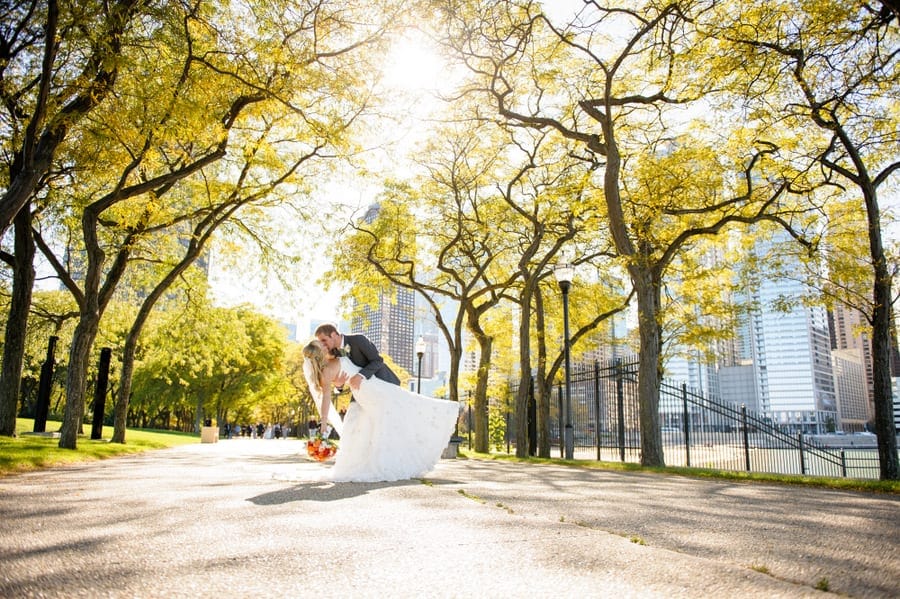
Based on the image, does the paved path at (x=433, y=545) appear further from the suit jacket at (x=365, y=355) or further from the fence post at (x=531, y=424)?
the fence post at (x=531, y=424)

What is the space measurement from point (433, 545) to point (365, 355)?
435cm

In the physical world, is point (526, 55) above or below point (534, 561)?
above

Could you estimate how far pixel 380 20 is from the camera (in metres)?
11.2

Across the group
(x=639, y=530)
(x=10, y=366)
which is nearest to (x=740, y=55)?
(x=639, y=530)

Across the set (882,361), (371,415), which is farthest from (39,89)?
(882,361)

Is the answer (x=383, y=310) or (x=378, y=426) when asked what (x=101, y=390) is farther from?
(x=383, y=310)

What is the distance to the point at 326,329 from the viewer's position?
23.4 feet

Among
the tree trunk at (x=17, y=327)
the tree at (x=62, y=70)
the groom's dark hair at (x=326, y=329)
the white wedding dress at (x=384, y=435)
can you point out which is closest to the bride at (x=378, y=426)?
the white wedding dress at (x=384, y=435)

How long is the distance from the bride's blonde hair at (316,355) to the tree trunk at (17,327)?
1077cm

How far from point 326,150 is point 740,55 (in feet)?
37.2

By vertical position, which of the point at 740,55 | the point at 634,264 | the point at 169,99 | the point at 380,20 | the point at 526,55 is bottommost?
the point at 634,264

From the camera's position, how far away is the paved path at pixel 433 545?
2262 millimetres

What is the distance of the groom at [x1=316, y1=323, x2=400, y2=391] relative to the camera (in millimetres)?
7020

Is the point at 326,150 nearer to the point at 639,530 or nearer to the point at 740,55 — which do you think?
the point at 740,55
